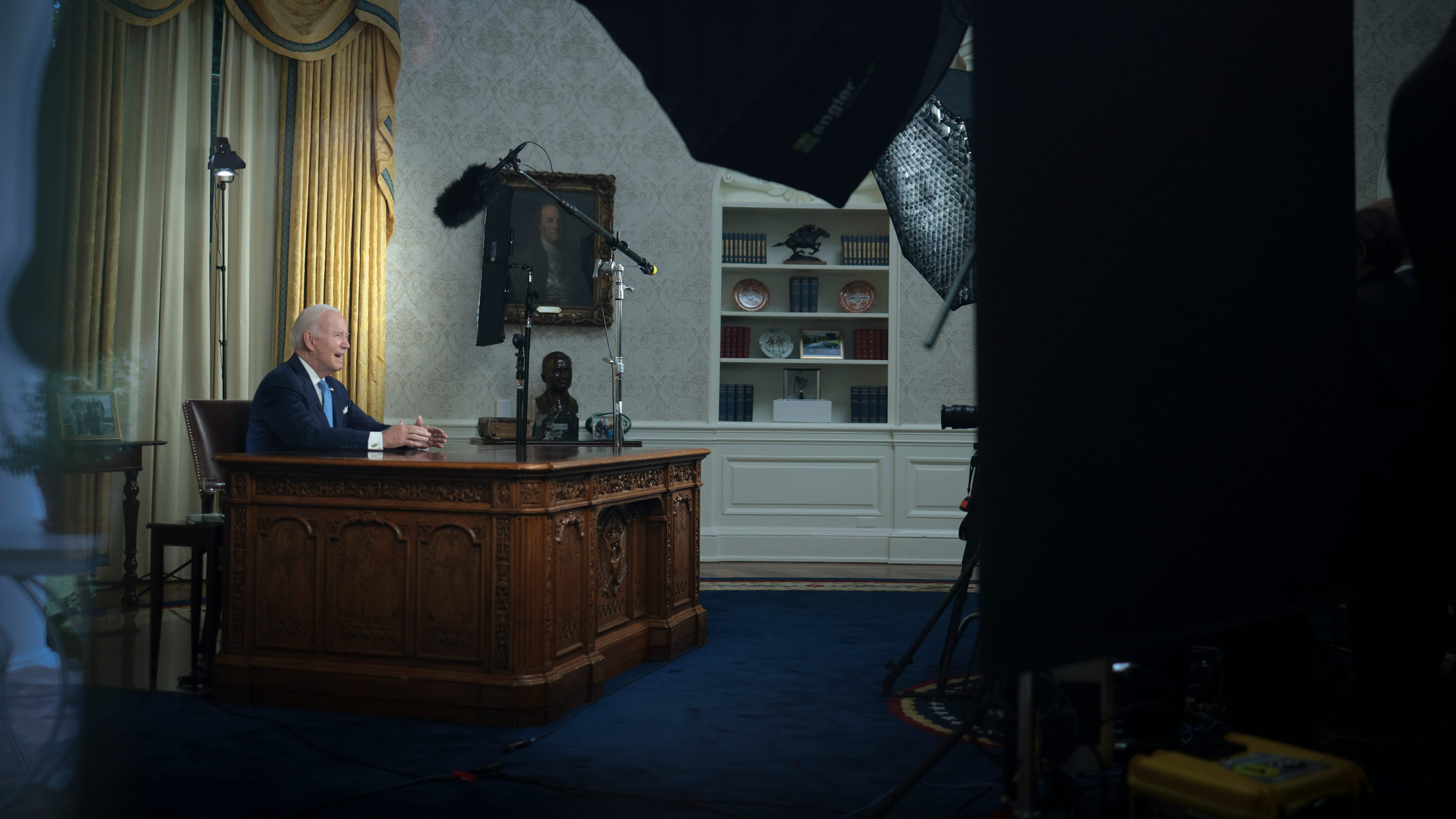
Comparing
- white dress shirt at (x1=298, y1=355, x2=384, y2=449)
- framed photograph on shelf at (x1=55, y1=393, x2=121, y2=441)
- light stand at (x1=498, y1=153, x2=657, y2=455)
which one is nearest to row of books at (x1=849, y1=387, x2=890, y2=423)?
light stand at (x1=498, y1=153, x2=657, y2=455)

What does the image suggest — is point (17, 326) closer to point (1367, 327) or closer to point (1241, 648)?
point (1241, 648)

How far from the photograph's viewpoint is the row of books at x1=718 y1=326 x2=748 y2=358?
6.08m

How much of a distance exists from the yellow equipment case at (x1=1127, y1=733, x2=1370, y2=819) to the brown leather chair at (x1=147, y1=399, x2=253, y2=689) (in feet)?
8.28

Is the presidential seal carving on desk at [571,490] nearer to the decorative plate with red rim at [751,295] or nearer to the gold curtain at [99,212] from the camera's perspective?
the gold curtain at [99,212]

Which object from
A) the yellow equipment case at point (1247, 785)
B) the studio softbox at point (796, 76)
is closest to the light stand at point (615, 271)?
the studio softbox at point (796, 76)

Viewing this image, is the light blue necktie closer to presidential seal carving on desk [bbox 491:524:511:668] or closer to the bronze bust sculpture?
presidential seal carving on desk [bbox 491:524:511:668]

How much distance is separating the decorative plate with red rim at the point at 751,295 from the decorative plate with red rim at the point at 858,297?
499 mm

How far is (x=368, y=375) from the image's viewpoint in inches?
218

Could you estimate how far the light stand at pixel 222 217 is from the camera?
443 cm

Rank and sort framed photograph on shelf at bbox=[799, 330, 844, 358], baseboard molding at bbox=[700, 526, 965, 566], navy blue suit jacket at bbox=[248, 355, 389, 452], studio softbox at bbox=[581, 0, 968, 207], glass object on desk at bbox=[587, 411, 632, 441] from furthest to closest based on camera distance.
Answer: framed photograph on shelf at bbox=[799, 330, 844, 358] < baseboard molding at bbox=[700, 526, 965, 566] < glass object on desk at bbox=[587, 411, 632, 441] < navy blue suit jacket at bbox=[248, 355, 389, 452] < studio softbox at bbox=[581, 0, 968, 207]

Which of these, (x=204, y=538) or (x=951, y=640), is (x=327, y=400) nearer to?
(x=204, y=538)

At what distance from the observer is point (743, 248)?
6.07 meters

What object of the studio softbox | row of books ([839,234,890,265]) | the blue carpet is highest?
row of books ([839,234,890,265])

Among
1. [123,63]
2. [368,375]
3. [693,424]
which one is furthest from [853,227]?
[123,63]
